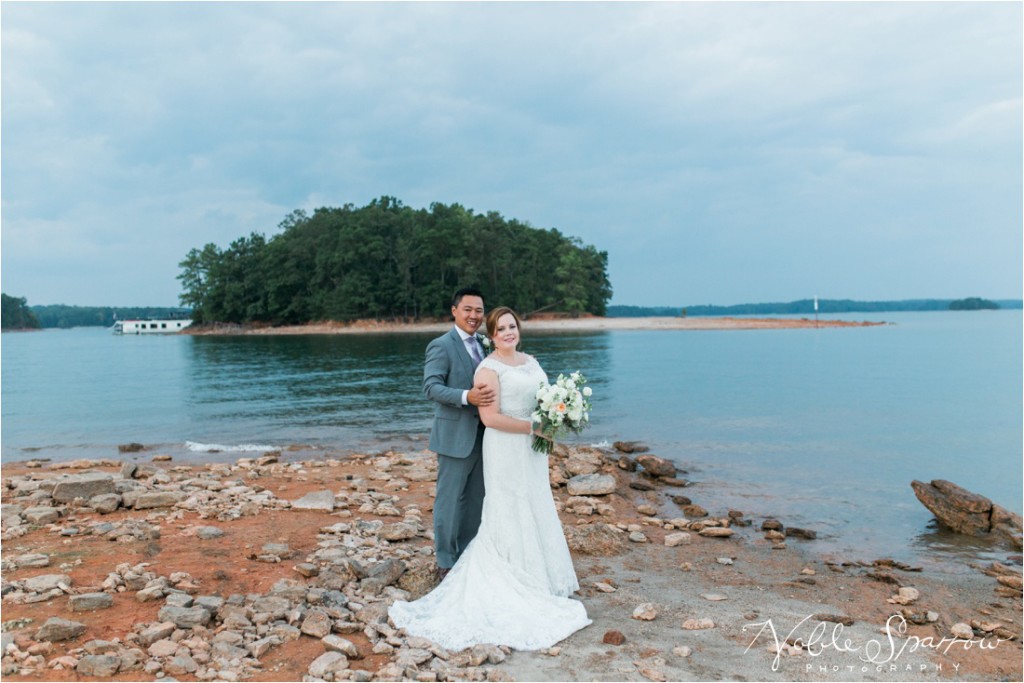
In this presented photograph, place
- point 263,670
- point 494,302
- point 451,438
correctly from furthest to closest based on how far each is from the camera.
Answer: point 494,302 → point 451,438 → point 263,670

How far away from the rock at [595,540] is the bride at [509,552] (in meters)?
1.97

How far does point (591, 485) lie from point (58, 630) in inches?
312

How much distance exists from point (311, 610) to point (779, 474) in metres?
11.0

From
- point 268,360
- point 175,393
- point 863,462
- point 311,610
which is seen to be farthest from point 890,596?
point 268,360

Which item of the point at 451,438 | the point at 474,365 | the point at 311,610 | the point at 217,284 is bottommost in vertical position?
the point at 311,610

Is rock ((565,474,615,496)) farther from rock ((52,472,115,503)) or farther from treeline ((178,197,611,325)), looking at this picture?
treeline ((178,197,611,325))

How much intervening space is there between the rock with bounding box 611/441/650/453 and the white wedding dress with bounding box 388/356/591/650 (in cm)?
980

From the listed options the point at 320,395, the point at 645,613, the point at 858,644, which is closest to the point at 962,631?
the point at 858,644

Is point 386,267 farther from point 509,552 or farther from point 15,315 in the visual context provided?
point 15,315

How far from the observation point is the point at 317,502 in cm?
954

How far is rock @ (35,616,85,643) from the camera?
5.00m

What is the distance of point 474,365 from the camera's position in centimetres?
628

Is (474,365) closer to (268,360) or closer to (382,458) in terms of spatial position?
(382,458)

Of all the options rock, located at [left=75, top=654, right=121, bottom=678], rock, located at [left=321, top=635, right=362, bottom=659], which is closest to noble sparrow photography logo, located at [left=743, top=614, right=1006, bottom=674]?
rock, located at [left=321, top=635, right=362, bottom=659]
